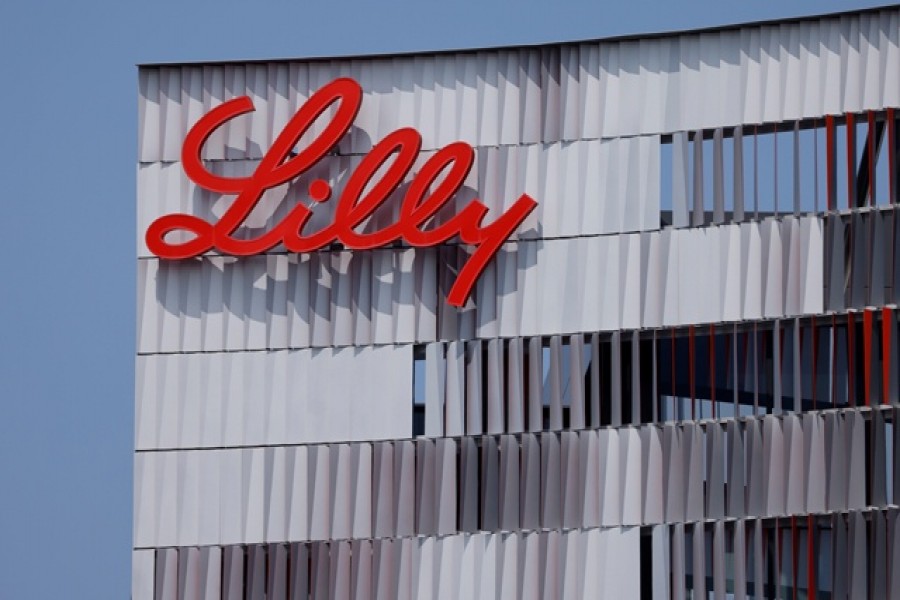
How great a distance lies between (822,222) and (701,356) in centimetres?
390

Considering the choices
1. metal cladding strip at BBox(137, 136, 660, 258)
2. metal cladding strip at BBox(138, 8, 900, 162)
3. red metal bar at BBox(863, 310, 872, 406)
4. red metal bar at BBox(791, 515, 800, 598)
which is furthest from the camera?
metal cladding strip at BBox(137, 136, 660, 258)

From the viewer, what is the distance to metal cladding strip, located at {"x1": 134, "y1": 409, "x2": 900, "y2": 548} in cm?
5806

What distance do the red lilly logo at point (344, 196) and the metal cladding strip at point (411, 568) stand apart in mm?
5544

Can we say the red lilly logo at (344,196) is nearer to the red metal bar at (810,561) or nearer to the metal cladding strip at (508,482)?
the metal cladding strip at (508,482)

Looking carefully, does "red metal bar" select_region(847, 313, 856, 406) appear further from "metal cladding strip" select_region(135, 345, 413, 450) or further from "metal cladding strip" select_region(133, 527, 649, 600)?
"metal cladding strip" select_region(135, 345, 413, 450)

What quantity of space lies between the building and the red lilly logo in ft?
0.28

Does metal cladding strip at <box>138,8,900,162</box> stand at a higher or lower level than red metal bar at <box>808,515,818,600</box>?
higher

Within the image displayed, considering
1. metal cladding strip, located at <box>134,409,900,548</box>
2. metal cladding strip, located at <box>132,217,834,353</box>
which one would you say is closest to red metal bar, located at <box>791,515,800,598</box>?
metal cladding strip, located at <box>134,409,900,548</box>

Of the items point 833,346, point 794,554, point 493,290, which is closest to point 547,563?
point 794,554

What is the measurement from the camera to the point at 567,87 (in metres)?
61.6

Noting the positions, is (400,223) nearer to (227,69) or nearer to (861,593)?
(227,69)

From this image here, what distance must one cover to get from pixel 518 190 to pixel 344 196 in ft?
12.8

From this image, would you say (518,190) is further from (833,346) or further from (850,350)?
(850,350)

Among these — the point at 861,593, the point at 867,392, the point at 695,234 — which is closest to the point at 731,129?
the point at 695,234
